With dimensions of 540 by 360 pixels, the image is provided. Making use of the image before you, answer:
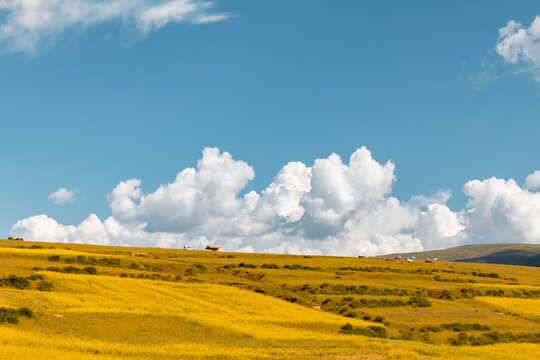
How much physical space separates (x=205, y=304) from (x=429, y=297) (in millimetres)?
34371

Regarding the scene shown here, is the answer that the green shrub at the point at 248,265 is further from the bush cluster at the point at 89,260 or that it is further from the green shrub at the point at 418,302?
the green shrub at the point at 418,302

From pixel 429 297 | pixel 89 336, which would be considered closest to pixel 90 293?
pixel 89 336

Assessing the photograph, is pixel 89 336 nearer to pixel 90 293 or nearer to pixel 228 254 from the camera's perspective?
pixel 90 293

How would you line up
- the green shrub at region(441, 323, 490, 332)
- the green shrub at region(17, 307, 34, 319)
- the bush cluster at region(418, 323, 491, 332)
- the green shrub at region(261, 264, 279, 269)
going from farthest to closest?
the green shrub at region(261, 264, 279, 269), the green shrub at region(441, 323, 490, 332), the bush cluster at region(418, 323, 491, 332), the green shrub at region(17, 307, 34, 319)

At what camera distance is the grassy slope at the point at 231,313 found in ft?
115

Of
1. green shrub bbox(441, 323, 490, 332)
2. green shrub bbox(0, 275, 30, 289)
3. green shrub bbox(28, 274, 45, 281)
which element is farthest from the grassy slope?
green shrub bbox(441, 323, 490, 332)

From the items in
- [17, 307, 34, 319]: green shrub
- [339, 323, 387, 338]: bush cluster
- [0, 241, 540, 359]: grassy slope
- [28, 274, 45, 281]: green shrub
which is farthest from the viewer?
[28, 274, 45, 281]: green shrub

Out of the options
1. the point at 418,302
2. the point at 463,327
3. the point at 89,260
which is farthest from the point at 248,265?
the point at 463,327

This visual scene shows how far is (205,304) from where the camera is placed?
176 ft

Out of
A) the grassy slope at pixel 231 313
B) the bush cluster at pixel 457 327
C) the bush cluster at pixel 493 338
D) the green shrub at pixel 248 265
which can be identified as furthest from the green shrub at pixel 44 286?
the green shrub at pixel 248 265

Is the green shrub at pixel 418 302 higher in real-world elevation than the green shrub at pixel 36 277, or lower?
lower

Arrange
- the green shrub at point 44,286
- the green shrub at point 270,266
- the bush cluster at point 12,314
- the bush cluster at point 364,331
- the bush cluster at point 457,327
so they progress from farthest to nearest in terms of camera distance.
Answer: the green shrub at point 270,266 < the bush cluster at point 457,327 < the green shrub at point 44,286 < the bush cluster at point 364,331 < the bush cluster at point 12,314

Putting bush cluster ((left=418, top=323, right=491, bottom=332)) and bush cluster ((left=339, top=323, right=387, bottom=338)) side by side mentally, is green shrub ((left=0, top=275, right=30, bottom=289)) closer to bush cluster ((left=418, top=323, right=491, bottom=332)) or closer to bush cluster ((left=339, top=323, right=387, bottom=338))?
bush cluster ((left=339, top=323, right=387, bottom=338))

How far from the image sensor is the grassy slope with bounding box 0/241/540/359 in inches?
1383
